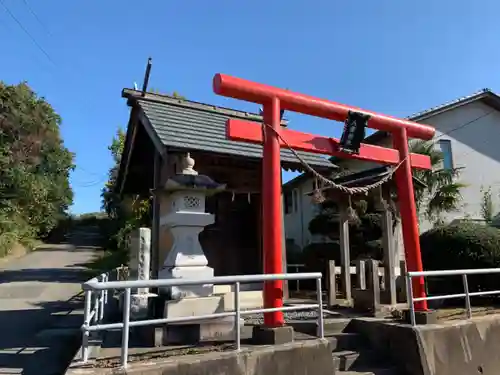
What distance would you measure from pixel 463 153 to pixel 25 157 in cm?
2871

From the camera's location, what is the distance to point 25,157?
2888 centimetres

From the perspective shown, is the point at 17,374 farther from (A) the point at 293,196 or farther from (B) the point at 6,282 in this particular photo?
(A) the point at 293,196

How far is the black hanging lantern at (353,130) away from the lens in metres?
7.09

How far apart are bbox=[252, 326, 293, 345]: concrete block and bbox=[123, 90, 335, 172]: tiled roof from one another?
12.6 feet

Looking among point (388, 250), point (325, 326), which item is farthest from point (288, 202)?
point (325, 326)

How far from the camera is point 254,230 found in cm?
1084

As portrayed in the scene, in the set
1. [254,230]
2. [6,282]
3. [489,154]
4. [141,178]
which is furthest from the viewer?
[489,154]

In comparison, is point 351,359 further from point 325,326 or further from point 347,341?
point 325,326

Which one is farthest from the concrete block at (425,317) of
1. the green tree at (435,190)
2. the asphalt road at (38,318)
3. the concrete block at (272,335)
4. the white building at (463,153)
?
the white building at (463,153)

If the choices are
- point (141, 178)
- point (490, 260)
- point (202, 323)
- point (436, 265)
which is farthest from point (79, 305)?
point (490, 260)

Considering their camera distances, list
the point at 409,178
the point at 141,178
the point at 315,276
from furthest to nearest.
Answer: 1. the point at 141,178
2. the point at 409,178
3. the point at 315,276

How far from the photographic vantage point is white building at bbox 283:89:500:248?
19.8 m

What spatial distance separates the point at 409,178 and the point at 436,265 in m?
4.52

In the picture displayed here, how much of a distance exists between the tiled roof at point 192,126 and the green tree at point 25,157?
2132cm
